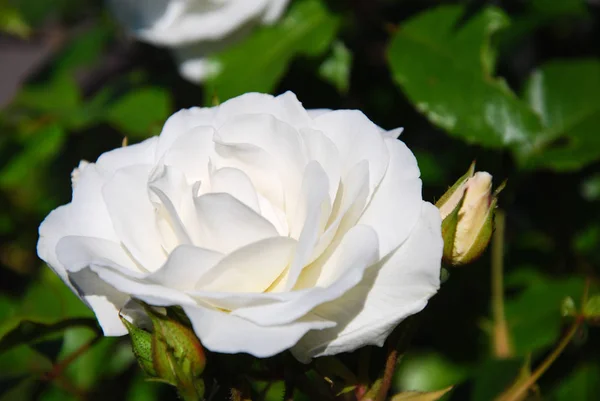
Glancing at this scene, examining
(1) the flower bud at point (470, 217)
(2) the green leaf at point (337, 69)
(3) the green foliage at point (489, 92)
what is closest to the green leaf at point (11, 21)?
(2) the green leaf at point (337, 69)

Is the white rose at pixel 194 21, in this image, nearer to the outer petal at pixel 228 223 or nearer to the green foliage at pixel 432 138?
the green foliage at pixel 432 138

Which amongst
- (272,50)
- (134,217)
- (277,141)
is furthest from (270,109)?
(272,50)

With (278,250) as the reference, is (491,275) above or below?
below

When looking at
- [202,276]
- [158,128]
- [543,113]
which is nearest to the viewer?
[202,276]

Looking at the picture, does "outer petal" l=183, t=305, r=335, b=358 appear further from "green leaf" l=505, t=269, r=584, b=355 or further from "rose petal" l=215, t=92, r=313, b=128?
"green leaf" l=505, t=269, r=584, b=355

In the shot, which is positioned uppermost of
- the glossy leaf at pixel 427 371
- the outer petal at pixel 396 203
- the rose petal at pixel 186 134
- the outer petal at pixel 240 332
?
the rose petal at pixel 186 134

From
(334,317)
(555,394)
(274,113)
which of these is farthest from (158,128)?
(555,394)

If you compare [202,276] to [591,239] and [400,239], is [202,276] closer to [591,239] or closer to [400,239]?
[400,239]

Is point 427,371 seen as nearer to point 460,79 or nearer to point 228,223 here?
point 460,79
